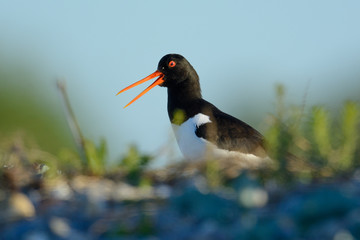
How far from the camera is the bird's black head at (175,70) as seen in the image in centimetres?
981

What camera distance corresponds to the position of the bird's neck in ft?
31.1

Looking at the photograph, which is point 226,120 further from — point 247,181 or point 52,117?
point 52,117

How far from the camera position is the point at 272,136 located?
3889mm

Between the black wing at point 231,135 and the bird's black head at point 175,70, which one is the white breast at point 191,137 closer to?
the black wing at point 231,135

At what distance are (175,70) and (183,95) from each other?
0.40 m

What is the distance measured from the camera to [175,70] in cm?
984

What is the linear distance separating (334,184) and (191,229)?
32.4 inches

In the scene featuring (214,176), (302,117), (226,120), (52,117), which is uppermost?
(52,117)

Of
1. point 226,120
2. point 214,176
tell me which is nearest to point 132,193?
point 214,176

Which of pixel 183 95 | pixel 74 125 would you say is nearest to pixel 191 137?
pixel 183 95

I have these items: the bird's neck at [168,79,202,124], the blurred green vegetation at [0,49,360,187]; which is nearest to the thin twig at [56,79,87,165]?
the blurred green vegetation at [0,49,360,187]

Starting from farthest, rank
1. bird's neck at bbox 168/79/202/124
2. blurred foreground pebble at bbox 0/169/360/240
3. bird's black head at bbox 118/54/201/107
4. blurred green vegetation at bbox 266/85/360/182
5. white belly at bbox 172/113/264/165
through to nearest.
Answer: bird's black head at bbox 118/54/201/107
bird's neck at bbox 168/79/202/124
white belly at bbox 172/113/264/165
blurred green vegetation at bbox 266/85/360/182
blurred foreground pebble at bbox 0/169/360/240

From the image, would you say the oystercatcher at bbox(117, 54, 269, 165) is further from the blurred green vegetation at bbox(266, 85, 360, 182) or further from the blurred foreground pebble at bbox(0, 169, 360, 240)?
the blurred foreground pebble at bbox(0, 169, 360, 240)

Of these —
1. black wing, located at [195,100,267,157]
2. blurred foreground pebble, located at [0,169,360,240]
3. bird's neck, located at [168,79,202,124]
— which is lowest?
blurred foreground pebble, located at [0,169,360,240]
